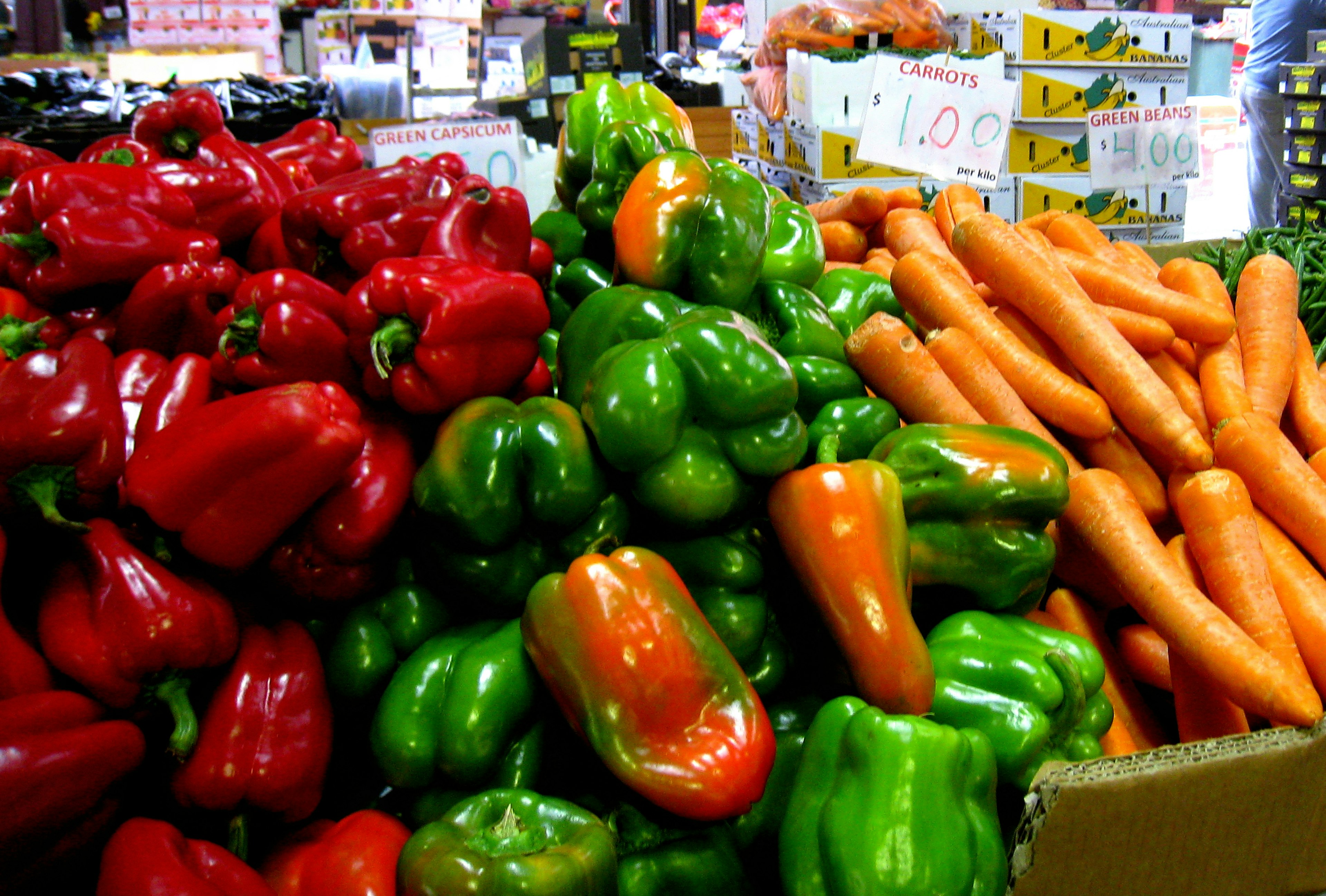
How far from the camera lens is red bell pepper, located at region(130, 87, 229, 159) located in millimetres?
1659

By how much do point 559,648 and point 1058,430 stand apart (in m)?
1.02

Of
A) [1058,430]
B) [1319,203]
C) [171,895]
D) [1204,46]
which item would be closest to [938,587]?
[1058,430]

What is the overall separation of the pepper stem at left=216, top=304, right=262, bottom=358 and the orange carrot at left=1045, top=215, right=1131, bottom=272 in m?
1.53

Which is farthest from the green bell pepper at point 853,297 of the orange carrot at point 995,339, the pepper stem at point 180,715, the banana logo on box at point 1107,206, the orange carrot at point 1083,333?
the banana logo on box at point 1107,206

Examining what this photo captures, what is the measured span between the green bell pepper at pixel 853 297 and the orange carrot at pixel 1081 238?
16.7 inches

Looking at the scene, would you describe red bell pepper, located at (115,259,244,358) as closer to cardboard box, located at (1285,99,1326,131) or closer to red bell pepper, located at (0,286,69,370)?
red bell pepper, located at (0,286,69,370)

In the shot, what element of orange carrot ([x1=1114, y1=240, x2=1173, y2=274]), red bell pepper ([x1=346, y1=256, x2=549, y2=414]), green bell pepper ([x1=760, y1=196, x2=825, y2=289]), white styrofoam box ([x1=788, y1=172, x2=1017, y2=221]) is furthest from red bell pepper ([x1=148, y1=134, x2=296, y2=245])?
white styrofoam box ([x1=788, y1=172, x2=1017, y2=221])

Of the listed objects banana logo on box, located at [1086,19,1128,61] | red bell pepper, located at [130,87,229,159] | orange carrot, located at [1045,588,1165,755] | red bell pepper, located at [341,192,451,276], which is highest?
banana logo on box, located at [1086,19,1128,61]

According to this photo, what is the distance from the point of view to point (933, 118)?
2322 millimetres

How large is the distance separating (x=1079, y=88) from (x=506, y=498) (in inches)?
139

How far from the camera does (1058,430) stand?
5.13 ft

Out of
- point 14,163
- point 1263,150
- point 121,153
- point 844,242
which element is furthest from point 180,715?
point 1263,150

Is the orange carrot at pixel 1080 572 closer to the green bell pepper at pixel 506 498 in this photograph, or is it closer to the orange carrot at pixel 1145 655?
the orange carrot at pixel 1145 655

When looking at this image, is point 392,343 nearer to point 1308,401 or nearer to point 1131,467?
point 1131,467
